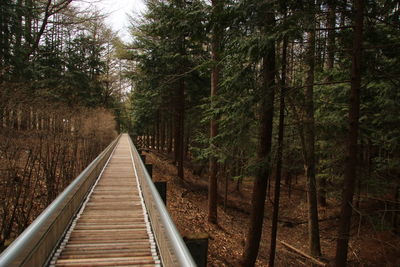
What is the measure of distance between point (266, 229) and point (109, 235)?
11.6m

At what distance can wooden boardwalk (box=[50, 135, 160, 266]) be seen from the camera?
3191 mm

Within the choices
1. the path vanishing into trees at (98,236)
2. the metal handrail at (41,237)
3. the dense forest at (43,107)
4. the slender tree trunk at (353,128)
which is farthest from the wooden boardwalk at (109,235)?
the slender tree trunk at (353,128)

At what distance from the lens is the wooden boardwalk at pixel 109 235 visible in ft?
10.5

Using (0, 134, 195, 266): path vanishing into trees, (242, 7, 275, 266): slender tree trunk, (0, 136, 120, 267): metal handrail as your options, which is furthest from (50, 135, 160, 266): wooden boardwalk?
(242, 7, 275, 266): slender tree trunk

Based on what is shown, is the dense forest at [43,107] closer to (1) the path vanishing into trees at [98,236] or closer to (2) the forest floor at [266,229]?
(1) the path vanishing into trees at [98,236]

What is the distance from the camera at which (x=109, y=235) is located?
156 inches

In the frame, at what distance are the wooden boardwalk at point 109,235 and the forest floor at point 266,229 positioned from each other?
5.35 feet

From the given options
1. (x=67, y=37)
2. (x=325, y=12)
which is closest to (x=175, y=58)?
(x=325, y=12)

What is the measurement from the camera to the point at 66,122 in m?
8.56

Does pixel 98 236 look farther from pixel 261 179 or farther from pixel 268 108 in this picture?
pixel 268 108

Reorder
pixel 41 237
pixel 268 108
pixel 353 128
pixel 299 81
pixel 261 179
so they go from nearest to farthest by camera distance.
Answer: pixel 41 237, pixel 353 128, pixel 268 108, pixel 261 179, pixel 299 81

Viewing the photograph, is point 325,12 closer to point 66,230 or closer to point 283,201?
point 66,230

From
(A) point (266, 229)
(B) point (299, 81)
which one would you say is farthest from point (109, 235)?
(A) point (266, 229)

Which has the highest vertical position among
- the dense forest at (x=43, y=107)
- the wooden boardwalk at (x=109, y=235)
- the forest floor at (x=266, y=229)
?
the dense forest at (x=43, y=107)
